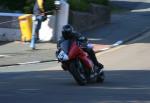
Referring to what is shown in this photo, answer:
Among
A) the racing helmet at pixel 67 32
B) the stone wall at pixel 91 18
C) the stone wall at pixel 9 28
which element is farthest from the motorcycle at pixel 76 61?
the stone wall at pixel 91 18

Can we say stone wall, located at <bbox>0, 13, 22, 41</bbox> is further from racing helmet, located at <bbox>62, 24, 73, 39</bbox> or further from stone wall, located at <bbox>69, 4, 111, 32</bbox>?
racing helmet, located at <bbox>62, 24, 73, 39</bbox>

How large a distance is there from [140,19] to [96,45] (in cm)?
840

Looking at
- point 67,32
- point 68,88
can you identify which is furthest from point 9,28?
point 68,88

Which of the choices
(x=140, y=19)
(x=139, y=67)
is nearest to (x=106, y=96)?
(x=139, y=67)

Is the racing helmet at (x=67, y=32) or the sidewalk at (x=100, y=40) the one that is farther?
the sidewalk at (x=100, y=40)

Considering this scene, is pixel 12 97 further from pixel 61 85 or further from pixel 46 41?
pixel 46 41

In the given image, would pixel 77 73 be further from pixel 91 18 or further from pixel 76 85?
pixel 91 18

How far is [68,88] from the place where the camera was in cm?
1363

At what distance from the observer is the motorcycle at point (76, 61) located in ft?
46.8

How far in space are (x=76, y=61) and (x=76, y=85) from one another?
19.9 inches

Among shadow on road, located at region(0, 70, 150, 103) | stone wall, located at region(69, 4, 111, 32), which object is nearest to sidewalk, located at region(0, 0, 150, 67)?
stone wall, located at region(69, 4, 111, 32)

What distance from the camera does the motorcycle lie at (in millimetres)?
14258

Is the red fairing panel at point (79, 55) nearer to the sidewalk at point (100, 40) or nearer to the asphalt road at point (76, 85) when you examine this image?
the asphalt road at point (76, 85)

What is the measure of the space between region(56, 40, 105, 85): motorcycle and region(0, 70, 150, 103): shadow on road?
219mm
